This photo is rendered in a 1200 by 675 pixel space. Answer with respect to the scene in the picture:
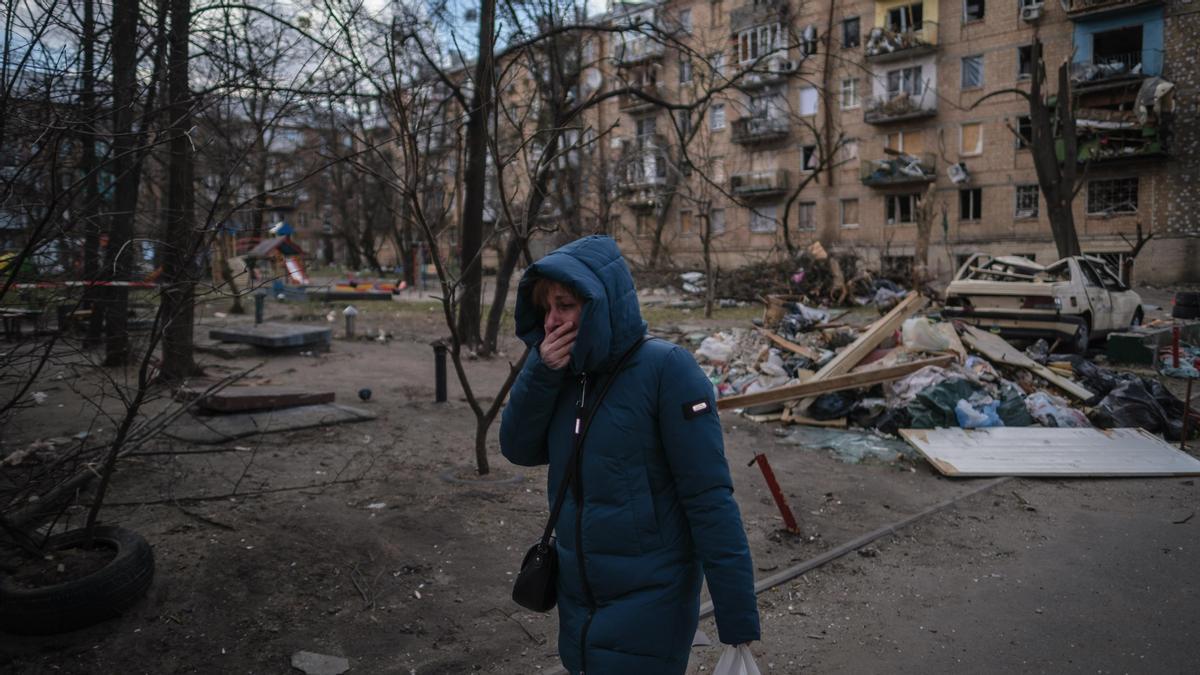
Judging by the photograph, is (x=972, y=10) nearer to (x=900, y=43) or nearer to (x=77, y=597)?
(x=900, y=43)

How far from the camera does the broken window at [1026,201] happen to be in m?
31.6

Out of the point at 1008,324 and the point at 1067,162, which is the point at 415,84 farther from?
the point at 1067,162

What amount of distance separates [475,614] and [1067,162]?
20551mm

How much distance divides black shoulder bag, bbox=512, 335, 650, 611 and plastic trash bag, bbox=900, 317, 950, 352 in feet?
27.4

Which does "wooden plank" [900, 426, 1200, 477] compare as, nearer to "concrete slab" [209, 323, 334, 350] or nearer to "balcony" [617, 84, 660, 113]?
"balcony" [617, 84, 660, 113]

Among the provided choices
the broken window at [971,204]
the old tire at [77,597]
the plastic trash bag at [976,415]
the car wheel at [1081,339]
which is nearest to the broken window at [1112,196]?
the broken window at [971,204]

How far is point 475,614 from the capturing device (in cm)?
402

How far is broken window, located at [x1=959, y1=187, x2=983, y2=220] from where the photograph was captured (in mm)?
33244

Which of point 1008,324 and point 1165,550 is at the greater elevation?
point 1008,324

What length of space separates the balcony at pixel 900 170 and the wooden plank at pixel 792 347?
1021 inches

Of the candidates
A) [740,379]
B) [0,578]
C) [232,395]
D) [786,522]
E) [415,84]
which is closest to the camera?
[0,578]

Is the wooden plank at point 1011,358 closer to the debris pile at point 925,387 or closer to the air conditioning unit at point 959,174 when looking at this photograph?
the debris pile at point 925,387

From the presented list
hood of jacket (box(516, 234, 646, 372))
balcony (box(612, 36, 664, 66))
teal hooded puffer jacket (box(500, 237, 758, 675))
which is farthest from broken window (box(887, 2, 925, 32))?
teal hooded puffer jacket (box(500, 237, 758, 675))

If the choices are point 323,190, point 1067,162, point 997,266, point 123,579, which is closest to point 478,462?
point 123,579
